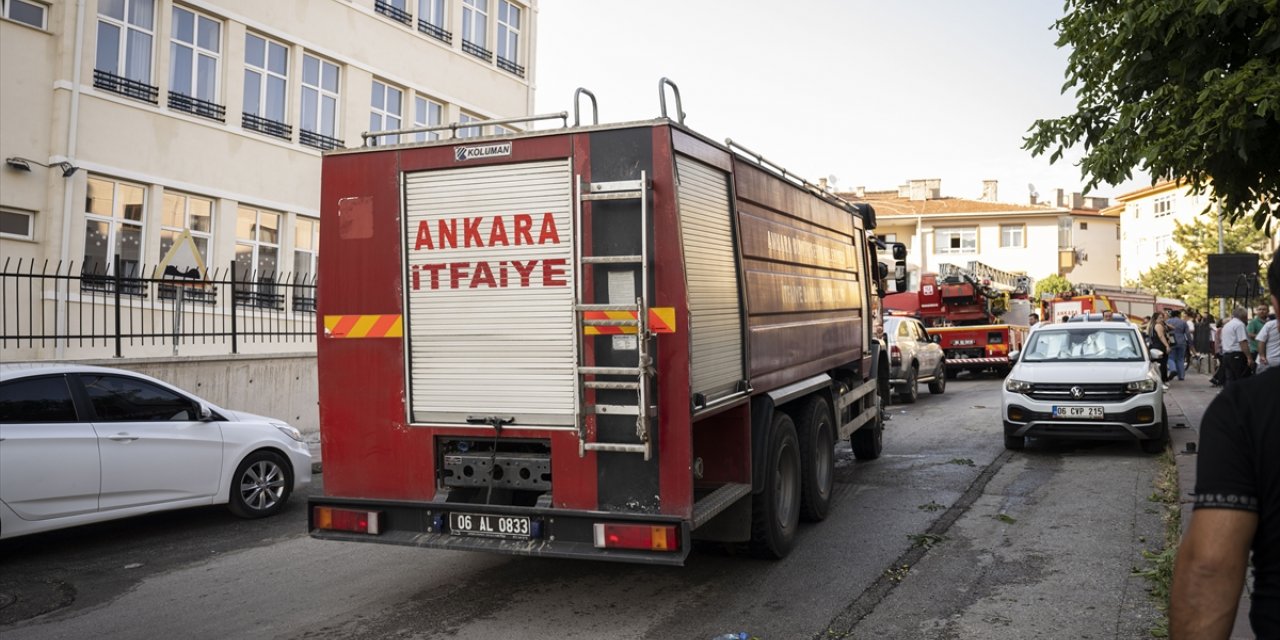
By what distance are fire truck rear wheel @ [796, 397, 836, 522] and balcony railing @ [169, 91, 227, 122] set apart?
14339 mm

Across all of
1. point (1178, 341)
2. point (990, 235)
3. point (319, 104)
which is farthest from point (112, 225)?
point (990, 235)

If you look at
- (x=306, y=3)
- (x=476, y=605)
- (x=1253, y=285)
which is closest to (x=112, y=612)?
(x=476, y=605)

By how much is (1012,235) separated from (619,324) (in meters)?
68.0

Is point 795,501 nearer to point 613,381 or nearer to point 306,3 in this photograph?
point 613,381

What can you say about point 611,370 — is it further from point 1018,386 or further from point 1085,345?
point 1085,345

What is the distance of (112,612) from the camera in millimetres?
5992

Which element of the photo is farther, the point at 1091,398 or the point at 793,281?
the point at 1091,398

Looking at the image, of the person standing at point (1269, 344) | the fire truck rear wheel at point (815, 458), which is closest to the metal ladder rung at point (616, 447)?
the fire truck rear wheel at point (815, 458)

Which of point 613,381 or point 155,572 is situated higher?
point 613,381

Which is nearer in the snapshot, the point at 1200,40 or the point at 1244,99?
the point at 1244,99

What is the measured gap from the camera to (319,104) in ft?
68.3

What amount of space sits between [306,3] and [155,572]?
627 inches

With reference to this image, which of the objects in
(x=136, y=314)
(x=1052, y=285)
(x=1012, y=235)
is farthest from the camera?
(x=1012, y=235)

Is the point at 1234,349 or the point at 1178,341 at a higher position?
the point at 1178,341
